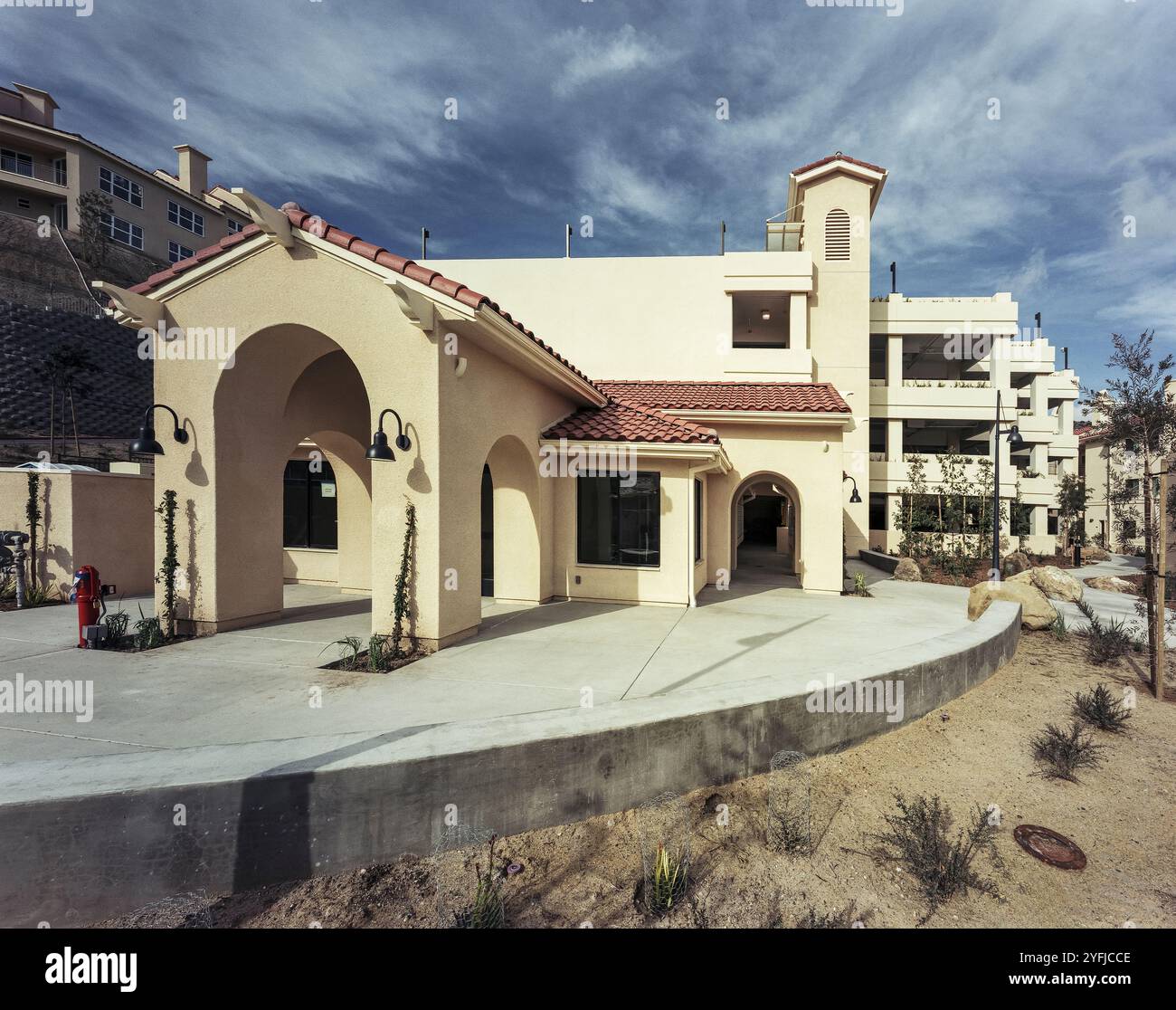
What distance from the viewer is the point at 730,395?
13.0 meters

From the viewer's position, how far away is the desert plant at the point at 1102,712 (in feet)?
17.6

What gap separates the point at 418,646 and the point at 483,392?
358cm

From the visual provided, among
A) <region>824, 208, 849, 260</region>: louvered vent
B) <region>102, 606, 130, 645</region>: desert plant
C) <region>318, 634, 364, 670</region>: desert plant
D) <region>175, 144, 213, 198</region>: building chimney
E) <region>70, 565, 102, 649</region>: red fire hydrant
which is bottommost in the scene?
<region>318, 634, 364, 670</region>: desert plant

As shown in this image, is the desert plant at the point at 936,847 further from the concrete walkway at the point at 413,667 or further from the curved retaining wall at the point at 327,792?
the concrete walkway at the point at 413,667

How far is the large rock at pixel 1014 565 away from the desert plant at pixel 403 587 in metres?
17.4

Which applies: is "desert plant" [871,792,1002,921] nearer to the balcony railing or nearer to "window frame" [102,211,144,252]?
"window frame" [102,211,144,252]

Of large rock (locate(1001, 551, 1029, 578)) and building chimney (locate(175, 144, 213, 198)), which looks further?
building chimney (locate(175, 144, 213, 198))

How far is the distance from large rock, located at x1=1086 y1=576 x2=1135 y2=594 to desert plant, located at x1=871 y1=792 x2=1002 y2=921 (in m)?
15.5

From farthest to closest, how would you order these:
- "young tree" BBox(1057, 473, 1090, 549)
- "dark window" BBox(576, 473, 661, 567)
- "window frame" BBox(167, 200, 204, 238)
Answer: "window frame" BBox(167, 200, 204, 238)
"young tree" BBox(1057, 473, 1090, 549)
"dark window" BBox(576, 473, 661, 567)

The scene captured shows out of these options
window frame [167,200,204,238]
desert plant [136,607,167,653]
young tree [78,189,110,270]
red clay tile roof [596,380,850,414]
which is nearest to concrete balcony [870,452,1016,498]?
red clay tile roof [596,380,850,414]

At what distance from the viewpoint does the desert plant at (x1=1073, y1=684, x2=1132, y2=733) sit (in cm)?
538

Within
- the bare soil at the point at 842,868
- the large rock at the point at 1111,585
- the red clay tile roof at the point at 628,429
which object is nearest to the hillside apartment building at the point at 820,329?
the red clay tile roof at the point at 628,429
